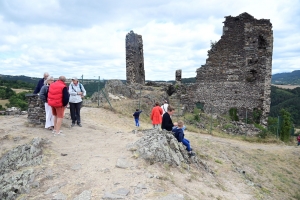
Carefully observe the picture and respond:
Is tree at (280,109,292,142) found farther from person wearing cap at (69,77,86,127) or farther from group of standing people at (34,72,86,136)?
group of standing people at (34,72,86,136)

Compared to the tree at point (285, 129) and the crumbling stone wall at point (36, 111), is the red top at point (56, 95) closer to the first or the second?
the crumbling stone wall at point (36, 111)

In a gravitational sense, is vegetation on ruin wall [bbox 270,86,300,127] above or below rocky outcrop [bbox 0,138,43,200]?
below

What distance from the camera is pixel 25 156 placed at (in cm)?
782

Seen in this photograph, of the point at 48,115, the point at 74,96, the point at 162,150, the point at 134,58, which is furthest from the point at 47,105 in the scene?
the point at 134,58

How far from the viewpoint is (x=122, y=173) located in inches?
267

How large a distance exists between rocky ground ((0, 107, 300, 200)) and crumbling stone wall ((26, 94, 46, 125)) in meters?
0.42

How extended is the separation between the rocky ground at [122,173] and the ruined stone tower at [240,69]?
32.9ft

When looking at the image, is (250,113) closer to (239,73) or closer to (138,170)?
(239,73)

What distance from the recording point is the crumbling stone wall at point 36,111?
10.6 m

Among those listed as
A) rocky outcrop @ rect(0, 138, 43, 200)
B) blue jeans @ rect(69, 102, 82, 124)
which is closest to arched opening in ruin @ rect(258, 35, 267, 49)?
blue jeans @ rect(69, 102, 82, 124)

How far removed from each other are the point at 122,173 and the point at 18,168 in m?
2.86

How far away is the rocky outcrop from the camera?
6.39m

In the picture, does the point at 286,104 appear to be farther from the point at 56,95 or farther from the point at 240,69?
the point at 56,95

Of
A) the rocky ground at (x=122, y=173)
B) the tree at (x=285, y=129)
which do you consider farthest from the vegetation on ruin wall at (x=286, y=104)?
the rocky ground at (x=122, y=173)
